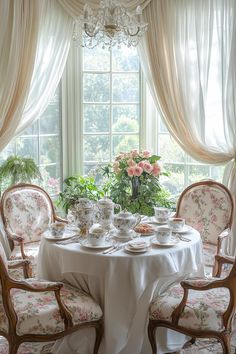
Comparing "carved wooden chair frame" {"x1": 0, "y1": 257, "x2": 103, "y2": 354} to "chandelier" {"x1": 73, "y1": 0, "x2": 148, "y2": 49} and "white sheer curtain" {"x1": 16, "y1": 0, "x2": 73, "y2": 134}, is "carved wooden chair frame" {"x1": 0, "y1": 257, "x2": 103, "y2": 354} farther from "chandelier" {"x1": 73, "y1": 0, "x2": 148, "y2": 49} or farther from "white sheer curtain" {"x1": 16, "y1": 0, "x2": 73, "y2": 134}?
"white sheer curtain" {"x1": 16, "y1": 0, "x2": 73, "y2": 134}

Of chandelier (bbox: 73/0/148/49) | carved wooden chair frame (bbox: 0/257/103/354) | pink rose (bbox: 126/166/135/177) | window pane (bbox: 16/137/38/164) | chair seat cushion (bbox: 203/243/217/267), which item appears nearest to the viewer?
carved wooden chair frame (bbox: 0/257/103/354)

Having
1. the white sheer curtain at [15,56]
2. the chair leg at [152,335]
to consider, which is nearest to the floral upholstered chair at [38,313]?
the chair leg at [152,335]

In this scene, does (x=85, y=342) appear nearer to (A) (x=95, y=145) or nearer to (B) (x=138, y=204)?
(B) (x=138, y=204)

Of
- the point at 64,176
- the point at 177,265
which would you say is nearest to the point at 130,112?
the point at 64,176

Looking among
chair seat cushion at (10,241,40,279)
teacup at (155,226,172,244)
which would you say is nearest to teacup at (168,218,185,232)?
teacup at (155,226,172,244)

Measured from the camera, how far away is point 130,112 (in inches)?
192

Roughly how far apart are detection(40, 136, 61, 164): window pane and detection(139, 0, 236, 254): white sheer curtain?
1.08 m

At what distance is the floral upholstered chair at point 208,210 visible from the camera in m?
3.87

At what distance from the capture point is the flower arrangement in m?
4.06

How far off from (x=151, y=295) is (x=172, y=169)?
2064mm

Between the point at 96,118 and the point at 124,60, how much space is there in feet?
2.01

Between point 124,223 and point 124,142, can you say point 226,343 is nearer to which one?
point 124,223

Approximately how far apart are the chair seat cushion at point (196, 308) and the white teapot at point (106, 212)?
0.62 m

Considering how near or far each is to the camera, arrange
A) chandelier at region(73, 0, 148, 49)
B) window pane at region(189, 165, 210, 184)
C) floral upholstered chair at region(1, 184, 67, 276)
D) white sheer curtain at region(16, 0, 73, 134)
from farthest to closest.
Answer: window pane at region(189, 165, 210, 184)
white sheer curtain at region(16, 0, 73, 134)
floral upholstered chair at region(1, 184, 67, 276)
chandelier at region(73, 0, 148, 49)
